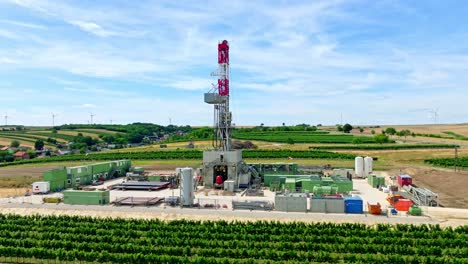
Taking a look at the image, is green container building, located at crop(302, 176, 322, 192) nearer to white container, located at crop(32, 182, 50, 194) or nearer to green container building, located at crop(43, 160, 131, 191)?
green container building, located at crop(43, 160, 131, 191)

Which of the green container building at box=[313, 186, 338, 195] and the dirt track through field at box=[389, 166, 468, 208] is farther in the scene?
the green container building at box=[313, 186, 338, 195]

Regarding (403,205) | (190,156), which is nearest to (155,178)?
(403,205)

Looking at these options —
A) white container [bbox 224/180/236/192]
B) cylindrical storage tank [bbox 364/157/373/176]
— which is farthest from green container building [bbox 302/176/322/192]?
cylindrical storage tank [bbox 364/157/373/176]

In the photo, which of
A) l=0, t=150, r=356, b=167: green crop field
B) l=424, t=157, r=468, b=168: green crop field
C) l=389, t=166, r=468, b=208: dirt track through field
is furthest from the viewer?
l=0, t=150, r=356, b=167: green crop field

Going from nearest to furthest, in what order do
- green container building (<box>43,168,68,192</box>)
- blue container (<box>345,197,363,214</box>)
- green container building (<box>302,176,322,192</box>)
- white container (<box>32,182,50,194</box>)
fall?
1. blue container (<box>345,197,363,214</box>)
2. green container building (<box>302,176,322,192</box>)
3. white container (<box>32,182,50,194</box>)
4. green container building (<box>43,168,68,192</box>)

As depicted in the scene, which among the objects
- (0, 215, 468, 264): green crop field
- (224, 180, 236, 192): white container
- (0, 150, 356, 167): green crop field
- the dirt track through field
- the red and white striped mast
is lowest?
(0, 215, 468, 264): green crop field

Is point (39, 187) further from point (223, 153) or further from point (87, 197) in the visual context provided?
point (223, 153)

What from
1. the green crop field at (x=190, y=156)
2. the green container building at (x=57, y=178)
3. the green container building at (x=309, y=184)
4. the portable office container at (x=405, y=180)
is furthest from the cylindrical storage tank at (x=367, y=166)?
the green container building at (x=57, y=178)

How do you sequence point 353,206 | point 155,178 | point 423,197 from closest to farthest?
point 353,206, point 423,197, point 155,178
